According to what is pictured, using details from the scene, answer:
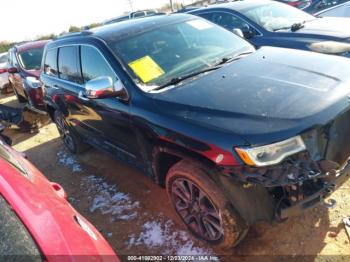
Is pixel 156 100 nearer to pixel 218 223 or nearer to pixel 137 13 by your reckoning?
pixel 218 223

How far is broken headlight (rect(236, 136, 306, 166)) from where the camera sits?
235 cm

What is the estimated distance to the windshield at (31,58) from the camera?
27.8ft

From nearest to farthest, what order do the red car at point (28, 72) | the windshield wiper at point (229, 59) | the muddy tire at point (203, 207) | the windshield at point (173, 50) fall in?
the muddy tire at point (203, 207) < the windshield at point (173, 50) < the windshield wiper at point (229, 59) < the red car at point (28, 72)

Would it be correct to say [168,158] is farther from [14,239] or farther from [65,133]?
[65,133]

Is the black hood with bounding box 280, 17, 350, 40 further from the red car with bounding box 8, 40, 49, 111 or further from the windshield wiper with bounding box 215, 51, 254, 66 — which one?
the red car with bounding box 8, 40, 49, 111

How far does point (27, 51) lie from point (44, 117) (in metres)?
2.18

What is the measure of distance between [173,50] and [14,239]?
8.35 feet

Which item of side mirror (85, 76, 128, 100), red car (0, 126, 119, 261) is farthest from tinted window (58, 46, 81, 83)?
red car (0, 126, 119, 261)

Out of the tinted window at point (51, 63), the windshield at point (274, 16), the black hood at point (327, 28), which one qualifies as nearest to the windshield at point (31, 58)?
the tinted window at point (51, 63)

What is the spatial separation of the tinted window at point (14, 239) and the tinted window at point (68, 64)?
2831 mm

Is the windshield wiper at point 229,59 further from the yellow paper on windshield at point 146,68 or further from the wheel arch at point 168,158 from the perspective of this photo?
the wheel arch at point 168,158

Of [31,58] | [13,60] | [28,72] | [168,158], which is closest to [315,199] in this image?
[168,158]

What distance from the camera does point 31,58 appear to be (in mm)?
8688

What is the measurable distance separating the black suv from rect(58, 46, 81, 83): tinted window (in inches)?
1.9
